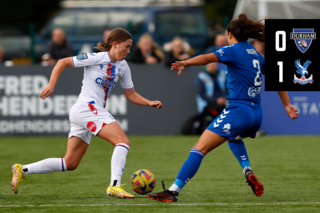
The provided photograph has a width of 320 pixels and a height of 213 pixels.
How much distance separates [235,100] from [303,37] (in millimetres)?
4934

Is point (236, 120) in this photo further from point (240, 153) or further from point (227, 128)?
point (240, 153)

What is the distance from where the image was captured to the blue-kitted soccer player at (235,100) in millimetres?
5566

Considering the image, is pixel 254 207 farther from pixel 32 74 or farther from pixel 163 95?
pixel 32 74

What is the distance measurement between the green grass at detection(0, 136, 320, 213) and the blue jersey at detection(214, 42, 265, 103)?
1.13 metres

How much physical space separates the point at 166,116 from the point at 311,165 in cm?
473

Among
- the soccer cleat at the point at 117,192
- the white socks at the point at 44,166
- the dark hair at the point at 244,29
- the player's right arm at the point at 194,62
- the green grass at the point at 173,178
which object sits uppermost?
the dark hair at the point at 244,29

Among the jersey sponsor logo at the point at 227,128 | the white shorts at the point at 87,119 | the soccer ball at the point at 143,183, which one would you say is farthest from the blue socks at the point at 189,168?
the white shorts at the point at 87,119

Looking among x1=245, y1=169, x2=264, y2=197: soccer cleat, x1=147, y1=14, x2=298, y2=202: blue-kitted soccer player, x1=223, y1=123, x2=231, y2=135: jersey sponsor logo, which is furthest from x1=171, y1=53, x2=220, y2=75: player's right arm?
x1=245, y1=169, x2=264, y2=197: soccer cleat

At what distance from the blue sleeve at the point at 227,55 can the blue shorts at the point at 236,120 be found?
450 mm

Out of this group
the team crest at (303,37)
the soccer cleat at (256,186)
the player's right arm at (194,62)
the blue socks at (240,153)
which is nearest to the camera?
the player's right arm at (194,62)

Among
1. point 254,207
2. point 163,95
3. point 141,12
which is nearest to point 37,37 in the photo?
point 141,12

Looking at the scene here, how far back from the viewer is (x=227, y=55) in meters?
5.54

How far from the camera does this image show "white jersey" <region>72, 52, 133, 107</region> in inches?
238

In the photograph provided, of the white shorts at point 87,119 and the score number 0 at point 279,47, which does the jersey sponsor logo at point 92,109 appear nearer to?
the white shorts at point 87,119
